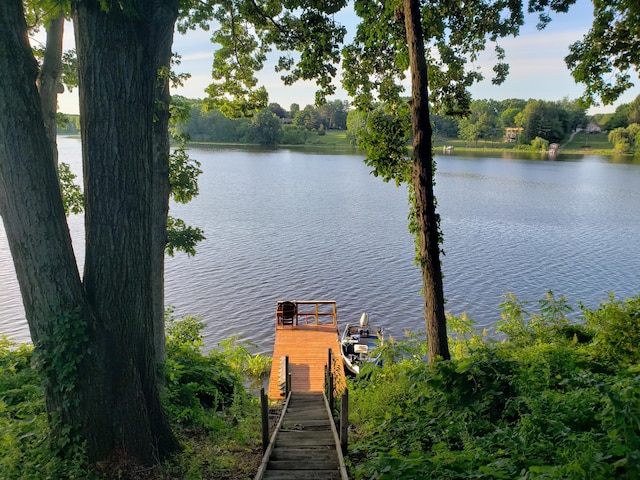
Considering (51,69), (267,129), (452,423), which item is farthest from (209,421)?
(267,129)

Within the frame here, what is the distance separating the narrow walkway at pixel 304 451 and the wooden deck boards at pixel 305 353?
4.64m

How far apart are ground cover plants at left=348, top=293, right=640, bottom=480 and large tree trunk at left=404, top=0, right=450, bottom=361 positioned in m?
1.14

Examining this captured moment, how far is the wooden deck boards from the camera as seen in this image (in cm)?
1357

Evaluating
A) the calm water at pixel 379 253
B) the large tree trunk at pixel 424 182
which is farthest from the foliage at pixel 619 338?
the calm water at pixel 379 253

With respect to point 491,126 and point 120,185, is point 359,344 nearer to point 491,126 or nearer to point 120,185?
point 120,185

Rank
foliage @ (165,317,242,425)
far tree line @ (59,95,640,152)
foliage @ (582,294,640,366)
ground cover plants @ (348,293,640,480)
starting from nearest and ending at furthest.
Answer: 1. ground cover plants @ (348,293,640,480)
2. foliage @ (582,294,640,366)
3. foliage @ (165,317,242,425)
4. far tree line @ (59,95,640,152)

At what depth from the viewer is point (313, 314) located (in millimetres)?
17594

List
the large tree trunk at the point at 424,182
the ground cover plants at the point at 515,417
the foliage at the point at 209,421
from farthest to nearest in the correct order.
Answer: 1. the large tree trunk at the point at 424,182
2. the foliage at the point at 209,421
3. the ground cover plants at the point at 515,417

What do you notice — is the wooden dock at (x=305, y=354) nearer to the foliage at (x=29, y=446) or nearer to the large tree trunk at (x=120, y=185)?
the foliage at (x=29, y=446)

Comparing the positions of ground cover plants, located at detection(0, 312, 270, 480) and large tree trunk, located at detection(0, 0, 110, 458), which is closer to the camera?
large tree trunk, located at detection(0, 0, 110, 458)

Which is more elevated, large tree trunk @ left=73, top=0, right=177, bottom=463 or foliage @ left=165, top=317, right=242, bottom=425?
large tree trunk @ left=73, top=0, right=177, bottom=463

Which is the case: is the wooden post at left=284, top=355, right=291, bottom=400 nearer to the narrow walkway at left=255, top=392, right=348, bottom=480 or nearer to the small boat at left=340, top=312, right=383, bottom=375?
the narrow walkway at left=255, top=392, right=348, bottom=480

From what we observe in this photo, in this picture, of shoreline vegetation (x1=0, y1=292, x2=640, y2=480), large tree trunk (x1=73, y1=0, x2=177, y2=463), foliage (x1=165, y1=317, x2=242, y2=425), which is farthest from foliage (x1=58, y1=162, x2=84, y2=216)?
large tree trunk (x1=73, y1=0, x2=177, y2=463)

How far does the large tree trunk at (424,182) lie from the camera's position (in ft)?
23.6
